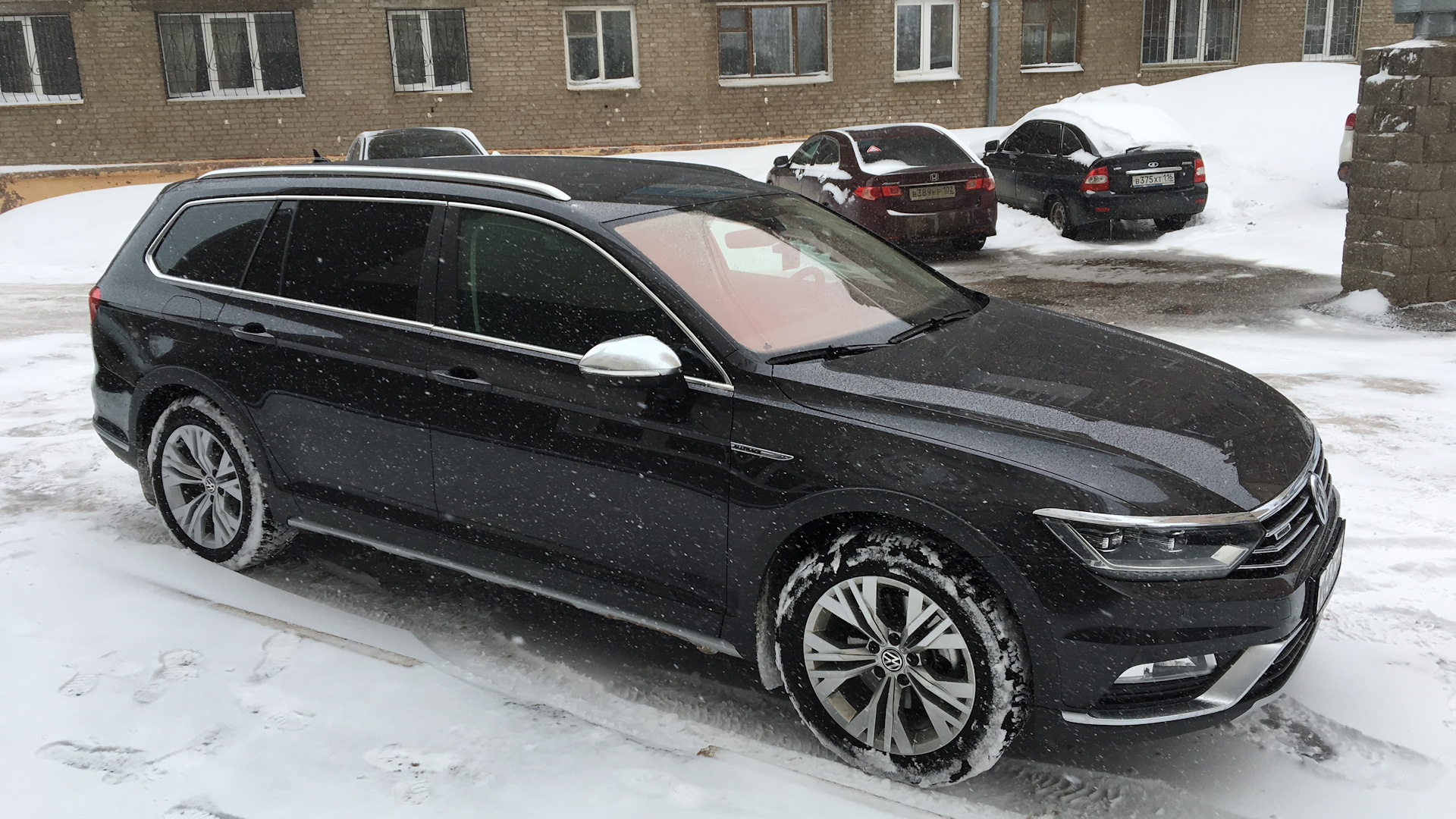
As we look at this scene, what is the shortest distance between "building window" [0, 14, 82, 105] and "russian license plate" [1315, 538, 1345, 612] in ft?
73.4

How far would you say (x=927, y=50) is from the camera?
2302 centimetres

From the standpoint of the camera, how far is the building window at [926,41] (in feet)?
74.9

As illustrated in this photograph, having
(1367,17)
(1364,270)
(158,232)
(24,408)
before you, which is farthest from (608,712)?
(1367,17)

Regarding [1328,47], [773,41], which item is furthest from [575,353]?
[1328,47]

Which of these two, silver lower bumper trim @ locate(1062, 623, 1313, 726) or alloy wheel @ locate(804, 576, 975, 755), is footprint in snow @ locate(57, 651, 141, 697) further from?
silver lower bumper trim @ locate(1062, 623, 1313, 726)

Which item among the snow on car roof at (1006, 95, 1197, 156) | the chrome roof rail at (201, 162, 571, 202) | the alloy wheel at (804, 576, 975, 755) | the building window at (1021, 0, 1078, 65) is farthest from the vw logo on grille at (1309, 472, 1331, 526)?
the building window at (1021, 0, 1078, 65)

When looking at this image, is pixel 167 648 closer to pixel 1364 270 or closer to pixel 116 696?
pixel 116 696

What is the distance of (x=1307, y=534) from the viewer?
3219mm

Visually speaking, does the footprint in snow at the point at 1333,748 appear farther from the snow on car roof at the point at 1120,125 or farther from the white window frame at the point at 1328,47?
the white window frame at the point at 1328,47

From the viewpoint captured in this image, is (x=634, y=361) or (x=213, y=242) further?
(x=213, y=242)

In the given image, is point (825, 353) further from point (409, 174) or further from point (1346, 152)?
point (1346, 152)

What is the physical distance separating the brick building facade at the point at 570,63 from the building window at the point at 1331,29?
0.04 meters

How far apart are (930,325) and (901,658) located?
1.28 metres

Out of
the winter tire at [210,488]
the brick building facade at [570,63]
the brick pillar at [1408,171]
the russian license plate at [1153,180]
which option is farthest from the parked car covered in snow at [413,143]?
the winter tire at [210,488]
